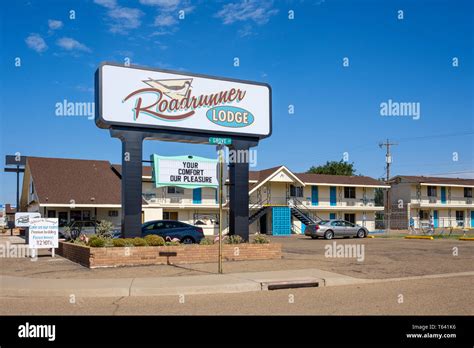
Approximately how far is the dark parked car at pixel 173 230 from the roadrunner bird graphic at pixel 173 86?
6.44 m

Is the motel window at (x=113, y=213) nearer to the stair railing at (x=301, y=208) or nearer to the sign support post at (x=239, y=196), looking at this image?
the stair railing at (x=301, y=208)

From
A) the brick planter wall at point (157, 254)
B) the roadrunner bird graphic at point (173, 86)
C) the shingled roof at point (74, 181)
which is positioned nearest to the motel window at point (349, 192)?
the shingled roof at point (74, 181)

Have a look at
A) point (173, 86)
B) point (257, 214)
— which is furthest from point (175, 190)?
point (173, 86)

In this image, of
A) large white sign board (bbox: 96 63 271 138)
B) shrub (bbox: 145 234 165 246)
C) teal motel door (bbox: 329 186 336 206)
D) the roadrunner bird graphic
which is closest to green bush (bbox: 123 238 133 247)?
shrub (bbox: 145 234 165 246)

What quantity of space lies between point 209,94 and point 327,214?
114 feet

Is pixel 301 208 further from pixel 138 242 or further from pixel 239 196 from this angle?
pixel 138 242

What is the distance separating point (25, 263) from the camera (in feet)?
55.9

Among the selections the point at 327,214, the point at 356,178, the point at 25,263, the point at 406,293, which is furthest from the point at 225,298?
the point at 356,178

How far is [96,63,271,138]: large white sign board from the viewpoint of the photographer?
17422 mm

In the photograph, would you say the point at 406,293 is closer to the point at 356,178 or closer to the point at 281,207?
the point at 281,207

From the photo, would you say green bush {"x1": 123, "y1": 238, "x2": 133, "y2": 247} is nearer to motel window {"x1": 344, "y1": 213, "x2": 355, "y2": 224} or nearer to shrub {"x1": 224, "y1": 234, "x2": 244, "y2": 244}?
shrub {"x1": 224, "y1": 234, "x2": 244, "y2": 244}

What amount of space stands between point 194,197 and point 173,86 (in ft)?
85.8
